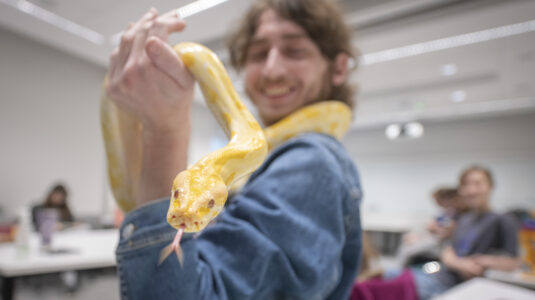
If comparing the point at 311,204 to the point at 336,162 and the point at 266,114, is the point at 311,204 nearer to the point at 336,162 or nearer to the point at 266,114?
the point at 336,162

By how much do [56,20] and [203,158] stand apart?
309mm

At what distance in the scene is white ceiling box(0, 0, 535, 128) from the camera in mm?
440

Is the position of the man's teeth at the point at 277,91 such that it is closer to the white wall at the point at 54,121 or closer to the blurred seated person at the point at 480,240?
the white wall at the point at 54,121

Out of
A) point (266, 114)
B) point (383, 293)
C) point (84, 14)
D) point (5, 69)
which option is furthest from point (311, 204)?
point (383, 293)

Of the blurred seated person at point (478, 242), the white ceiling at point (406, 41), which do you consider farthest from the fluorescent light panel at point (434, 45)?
the blurred seated person at point (478, 242)

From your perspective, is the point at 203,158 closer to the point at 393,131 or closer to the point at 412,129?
the point at 412,129

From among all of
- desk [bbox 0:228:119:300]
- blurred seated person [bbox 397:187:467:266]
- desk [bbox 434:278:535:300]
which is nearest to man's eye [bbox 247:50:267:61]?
desk [bbox 0:228:119:300]

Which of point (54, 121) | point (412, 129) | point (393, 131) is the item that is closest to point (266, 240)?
point (54, 121)

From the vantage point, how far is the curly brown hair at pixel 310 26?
0.72m

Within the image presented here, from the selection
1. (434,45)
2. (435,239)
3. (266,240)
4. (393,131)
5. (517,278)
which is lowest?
(517,278)

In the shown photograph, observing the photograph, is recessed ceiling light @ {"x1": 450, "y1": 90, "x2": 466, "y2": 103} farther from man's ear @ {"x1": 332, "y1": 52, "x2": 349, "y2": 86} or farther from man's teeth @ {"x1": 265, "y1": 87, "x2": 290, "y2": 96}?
man's teeth @ {"x1": 265, "y1": 87, "x2": 290, "y2": 96}

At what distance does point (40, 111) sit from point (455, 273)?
2501 mm

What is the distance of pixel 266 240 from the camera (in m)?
0.48

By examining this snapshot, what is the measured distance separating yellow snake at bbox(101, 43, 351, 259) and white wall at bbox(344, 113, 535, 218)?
6.76 metres
